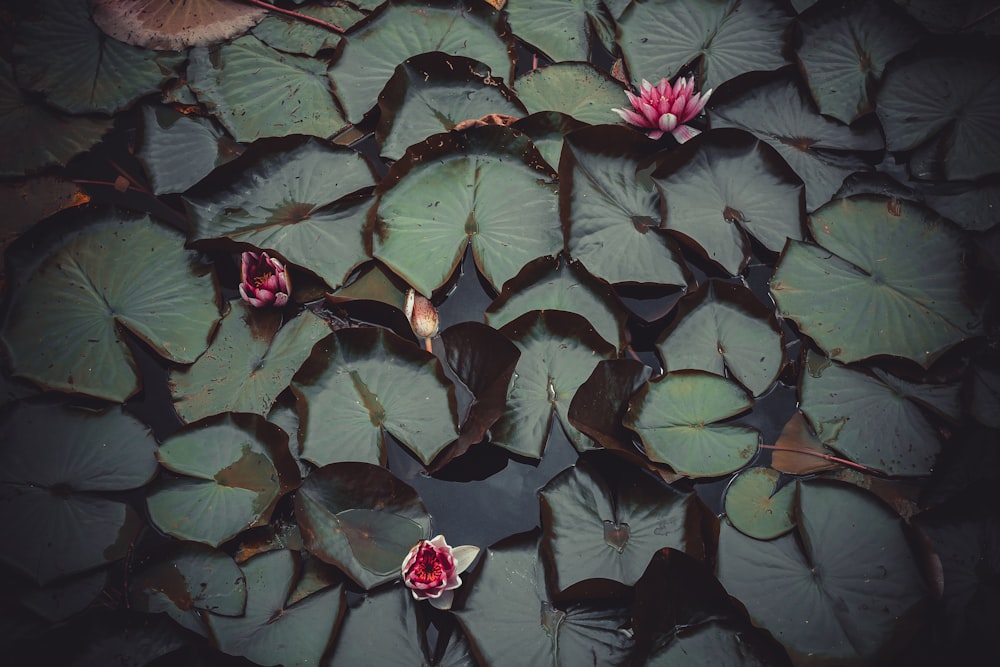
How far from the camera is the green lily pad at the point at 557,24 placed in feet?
8.45

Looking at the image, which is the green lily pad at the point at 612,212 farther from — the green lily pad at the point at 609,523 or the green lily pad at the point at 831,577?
the green lily pad at the point at 831,577

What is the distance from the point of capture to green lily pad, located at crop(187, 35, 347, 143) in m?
2.46

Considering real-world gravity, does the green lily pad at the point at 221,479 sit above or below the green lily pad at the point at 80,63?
below

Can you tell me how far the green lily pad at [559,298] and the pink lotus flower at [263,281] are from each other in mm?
654

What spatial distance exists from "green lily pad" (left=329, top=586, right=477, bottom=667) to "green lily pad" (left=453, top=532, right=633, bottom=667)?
0.23 ft

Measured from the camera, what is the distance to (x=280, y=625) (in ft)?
5.69

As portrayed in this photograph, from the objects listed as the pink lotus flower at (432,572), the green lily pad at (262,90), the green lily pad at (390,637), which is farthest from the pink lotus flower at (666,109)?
the green lily pad at (390,637)

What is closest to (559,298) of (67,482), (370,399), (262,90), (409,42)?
(370,399)

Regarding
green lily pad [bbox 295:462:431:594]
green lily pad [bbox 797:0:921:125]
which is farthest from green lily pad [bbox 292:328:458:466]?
green lily pad [bbox 797:0:921:125]

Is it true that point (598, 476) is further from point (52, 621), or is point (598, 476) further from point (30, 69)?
point (30, 69)

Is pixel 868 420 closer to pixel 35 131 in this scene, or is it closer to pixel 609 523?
pixel 609 523

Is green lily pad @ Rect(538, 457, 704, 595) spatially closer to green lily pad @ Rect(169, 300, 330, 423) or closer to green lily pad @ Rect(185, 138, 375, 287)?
green lily pad @ Rect(169, 300, 330, 423)

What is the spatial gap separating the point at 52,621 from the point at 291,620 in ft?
2.05

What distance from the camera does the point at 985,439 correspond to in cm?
186
